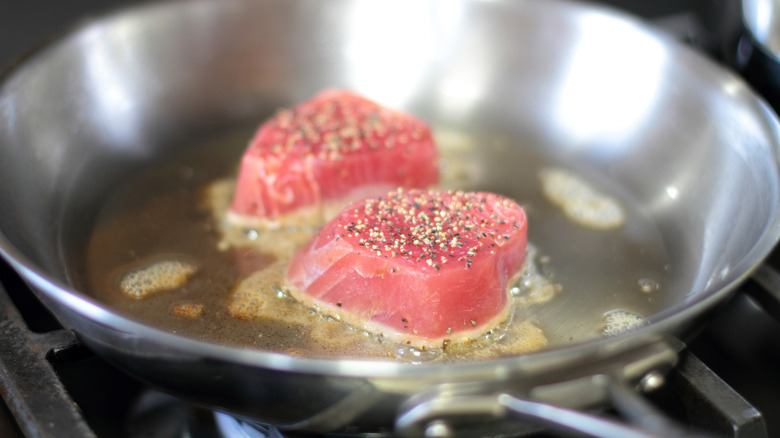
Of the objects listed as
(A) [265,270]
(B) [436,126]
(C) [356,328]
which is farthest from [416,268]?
(B) [436,126]

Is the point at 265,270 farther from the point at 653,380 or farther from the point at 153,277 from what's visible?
the point at 653,380

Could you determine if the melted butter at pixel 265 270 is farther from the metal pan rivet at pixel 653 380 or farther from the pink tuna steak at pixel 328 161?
the metal pan rivet at pixel 653 380

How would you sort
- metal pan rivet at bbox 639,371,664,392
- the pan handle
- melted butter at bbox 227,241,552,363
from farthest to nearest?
1. melted butter at bbox 227,241,552,363
2. metal pan rivet at bbox 639,371,664,392
3. the pan handle

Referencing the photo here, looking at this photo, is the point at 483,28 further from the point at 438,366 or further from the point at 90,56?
the point at 438,366

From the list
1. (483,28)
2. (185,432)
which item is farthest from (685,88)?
(185,432)

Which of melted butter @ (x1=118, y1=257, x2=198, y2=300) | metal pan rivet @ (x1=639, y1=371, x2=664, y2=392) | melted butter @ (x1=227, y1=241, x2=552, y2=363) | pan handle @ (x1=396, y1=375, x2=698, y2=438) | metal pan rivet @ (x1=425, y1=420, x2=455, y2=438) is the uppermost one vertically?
pan handle @ (x1=396, y1=375, x2=698, y2=438)

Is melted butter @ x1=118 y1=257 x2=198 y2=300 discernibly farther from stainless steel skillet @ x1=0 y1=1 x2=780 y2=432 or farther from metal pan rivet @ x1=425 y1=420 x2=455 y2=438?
metal pan rivet @ x1=425 y1=420 x2=455 y2=438

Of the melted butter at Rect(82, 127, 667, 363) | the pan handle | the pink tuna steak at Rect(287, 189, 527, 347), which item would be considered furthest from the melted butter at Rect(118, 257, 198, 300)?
the pan handle
